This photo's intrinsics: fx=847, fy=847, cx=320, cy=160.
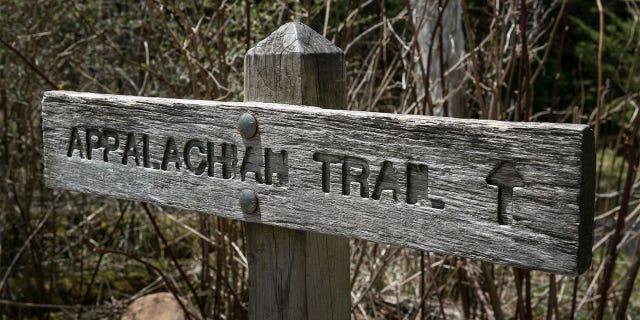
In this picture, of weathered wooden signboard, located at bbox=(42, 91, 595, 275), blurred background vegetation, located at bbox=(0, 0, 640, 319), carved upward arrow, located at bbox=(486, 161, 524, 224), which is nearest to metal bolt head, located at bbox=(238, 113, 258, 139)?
weathered wooden signboard, located at bbox=(42, 91, 595, 275)

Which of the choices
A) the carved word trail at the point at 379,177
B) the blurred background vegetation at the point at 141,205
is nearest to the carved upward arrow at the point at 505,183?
the carved word trail at the point at 379,177

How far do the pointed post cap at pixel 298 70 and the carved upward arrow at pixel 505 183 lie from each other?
20.6 inches

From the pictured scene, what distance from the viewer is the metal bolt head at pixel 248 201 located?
183cm

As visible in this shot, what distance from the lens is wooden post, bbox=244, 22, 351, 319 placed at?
186cm

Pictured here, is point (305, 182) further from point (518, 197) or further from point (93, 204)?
point (93, 204)

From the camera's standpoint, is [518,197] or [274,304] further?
[274,304]

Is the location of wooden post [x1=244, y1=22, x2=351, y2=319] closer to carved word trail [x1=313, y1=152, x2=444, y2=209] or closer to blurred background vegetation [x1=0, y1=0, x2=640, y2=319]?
carved word trail [x1=313, y1=152, x2=444, y2=209]

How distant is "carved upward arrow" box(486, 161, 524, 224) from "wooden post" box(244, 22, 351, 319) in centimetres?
53

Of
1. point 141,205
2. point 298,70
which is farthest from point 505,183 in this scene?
point 141,205

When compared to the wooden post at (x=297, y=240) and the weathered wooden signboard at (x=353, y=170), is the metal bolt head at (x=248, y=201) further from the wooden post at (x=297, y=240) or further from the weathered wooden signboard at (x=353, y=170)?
the wooden post at (x=297, y=240)

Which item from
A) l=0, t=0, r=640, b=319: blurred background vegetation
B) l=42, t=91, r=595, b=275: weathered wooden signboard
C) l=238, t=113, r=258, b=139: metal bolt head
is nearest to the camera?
l=42, t=91, r=595, b=275: weathered wooden signboard

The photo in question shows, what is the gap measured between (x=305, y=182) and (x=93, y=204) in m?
4.48

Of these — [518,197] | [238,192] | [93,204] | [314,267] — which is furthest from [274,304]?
[93,204]

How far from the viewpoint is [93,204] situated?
5926mm
